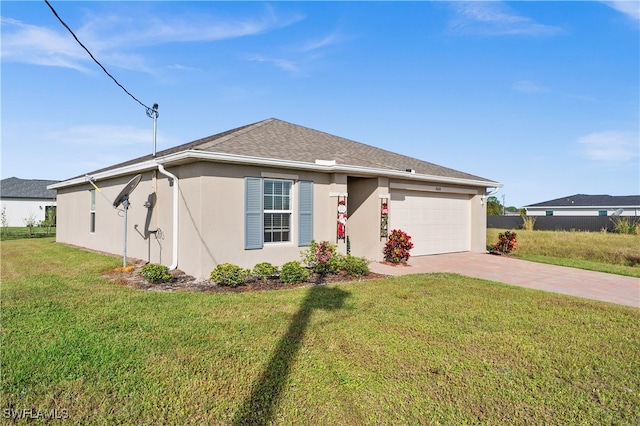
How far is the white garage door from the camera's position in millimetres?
11969

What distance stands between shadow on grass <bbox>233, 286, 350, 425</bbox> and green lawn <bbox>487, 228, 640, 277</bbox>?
9.43m

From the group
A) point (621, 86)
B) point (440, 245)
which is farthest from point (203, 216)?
point (621, 86)

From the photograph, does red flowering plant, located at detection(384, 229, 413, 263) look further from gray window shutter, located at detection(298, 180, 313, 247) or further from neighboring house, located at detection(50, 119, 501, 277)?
gray window shutter, located at detection(298, 180, 313, 247)

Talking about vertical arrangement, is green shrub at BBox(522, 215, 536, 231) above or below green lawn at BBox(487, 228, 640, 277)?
above

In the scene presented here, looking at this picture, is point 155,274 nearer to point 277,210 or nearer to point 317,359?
point 277,210

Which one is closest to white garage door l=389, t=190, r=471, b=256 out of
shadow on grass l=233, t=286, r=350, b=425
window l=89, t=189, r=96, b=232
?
shadow on grass l=233, t=286, r=350, b=425

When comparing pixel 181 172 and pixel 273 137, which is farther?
pixel 273 137

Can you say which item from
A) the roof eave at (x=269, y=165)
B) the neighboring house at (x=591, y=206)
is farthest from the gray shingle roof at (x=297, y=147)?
the neighboring house at (x=591, y=206)

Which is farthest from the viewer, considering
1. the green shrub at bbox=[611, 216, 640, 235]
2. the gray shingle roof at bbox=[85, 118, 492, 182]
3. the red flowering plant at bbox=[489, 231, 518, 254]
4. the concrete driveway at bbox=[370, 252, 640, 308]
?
the green shrub at bbox=[611, 216, 640, 235]

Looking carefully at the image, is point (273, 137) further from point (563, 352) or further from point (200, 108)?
point (563, 352)

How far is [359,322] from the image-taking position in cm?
500

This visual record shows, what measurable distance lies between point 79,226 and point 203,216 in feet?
34.6

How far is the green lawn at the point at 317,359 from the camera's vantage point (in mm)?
2850

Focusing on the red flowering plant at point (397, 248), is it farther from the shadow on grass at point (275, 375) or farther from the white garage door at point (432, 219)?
the shadow on grass at point (275, 375)
